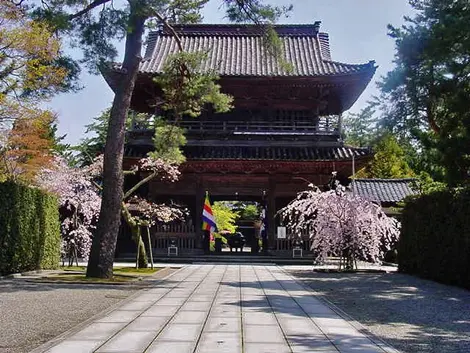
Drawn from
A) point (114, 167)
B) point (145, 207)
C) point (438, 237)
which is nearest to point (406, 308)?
point (438, 237)

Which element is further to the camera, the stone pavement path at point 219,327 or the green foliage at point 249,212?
the green foliage at point 249,212

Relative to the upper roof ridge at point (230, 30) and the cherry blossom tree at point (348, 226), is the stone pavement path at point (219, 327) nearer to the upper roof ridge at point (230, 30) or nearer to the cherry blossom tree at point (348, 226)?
the cherry blossom tree at point (348, 226)

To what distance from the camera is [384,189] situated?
28094 mm

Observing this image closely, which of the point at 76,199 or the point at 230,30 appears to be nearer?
the point at 76,199

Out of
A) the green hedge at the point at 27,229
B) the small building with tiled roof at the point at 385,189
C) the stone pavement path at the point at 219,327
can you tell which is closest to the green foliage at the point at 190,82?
the green hedge at the point at 27,229

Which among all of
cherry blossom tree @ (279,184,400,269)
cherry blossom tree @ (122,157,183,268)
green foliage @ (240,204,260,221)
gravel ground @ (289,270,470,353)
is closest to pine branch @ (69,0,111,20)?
cherry blossom tree @ (122,157,183,268)

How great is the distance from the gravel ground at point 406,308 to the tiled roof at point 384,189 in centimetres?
1273

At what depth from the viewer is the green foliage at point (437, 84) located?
11.2 metres

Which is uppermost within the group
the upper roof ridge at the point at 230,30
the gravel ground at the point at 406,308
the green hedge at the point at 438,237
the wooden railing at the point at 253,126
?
the upper roof ridge at the point at 230,30

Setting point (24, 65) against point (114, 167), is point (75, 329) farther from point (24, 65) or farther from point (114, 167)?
point (24, 65)

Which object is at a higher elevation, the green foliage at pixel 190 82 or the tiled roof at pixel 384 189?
the green foliage at pixel 190 82

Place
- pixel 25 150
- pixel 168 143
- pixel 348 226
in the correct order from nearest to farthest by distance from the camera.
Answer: pixel 168 143, pixel 348 226, pixel 25 150

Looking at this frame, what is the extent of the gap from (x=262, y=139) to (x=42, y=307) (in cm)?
1568

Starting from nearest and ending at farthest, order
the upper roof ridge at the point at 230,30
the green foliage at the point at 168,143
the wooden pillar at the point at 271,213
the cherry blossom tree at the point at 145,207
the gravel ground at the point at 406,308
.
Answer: the gravel ground at the point at 406,308, the green foliage at the point at 168,143, the cherry blossom tree at the point at 145,207, the wooden pillar at the point at 271,213, the upper roof ridge at the point at 230,30
